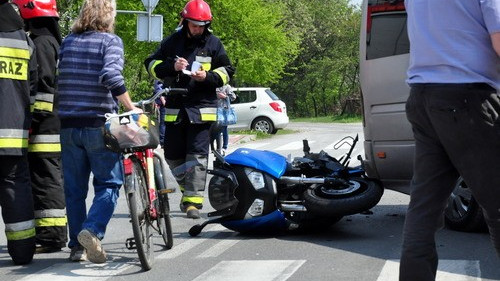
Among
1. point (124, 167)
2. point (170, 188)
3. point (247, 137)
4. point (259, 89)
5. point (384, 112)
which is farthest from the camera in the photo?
point (259, 89)

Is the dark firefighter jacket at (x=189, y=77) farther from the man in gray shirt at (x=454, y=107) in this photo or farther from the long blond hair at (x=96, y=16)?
the man in gray shirt at (x=454, y=107)

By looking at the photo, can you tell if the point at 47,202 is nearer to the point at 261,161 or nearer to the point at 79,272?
the point at 79,272

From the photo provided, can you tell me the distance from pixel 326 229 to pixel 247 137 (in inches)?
749

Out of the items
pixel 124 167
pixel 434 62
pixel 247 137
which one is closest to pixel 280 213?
pixel 124 167

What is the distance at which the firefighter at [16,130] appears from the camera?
672 centimetres

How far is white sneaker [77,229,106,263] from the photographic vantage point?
6.58m

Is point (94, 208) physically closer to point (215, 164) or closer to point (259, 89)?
point (215, 164)

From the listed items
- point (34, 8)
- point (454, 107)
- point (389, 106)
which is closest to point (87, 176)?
point (34, 8)

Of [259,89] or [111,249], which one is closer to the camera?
[111,249]

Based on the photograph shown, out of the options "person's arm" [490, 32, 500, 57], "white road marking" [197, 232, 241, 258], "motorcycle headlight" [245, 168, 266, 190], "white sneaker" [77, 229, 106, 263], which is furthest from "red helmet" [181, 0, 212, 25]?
"person's arm" [490, 32, 500, 57]

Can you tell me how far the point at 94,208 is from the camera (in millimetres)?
6789

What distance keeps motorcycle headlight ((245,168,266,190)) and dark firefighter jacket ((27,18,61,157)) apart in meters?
1.52

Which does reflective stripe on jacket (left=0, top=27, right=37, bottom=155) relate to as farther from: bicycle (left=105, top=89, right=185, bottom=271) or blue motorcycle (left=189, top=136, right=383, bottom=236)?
blue motorcycle (left=189, top=136, right=383, bottom=236)

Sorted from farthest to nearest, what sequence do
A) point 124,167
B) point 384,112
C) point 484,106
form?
1. point 384,112
2. point 124,167
3. point 484,106
